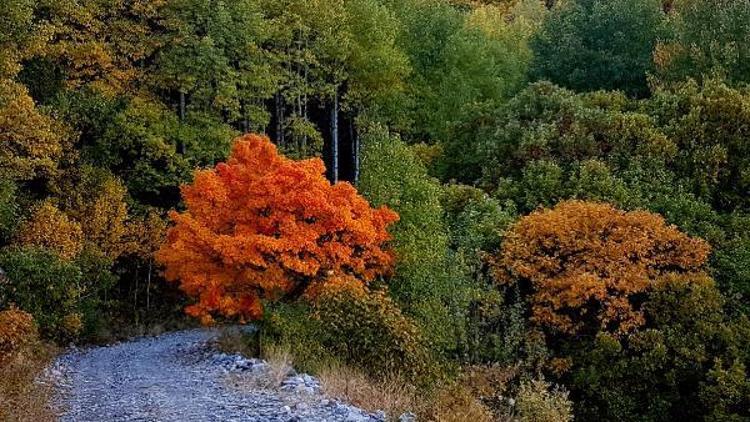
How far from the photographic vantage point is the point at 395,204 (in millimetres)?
19938

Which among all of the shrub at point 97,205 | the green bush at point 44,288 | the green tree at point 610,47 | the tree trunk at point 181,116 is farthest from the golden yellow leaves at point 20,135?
the green tree at point 610,47

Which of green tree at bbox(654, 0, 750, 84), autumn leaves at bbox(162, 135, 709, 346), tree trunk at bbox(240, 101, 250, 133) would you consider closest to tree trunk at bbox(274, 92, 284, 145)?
tree trunk at bbox(240, 101, 250, 133)

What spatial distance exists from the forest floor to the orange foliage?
25.5 feet

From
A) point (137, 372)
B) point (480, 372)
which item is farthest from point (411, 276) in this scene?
point (137, 372)

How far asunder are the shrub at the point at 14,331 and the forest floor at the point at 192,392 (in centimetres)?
92

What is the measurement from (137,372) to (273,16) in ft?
72.0

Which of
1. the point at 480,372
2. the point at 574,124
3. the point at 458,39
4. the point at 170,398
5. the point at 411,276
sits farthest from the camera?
the point at 458,39

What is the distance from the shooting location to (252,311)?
66.7 feet

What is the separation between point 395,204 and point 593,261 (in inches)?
197

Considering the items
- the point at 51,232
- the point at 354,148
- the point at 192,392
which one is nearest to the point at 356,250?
the point at 192,392

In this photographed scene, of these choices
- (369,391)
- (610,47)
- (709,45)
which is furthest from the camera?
(610,47)

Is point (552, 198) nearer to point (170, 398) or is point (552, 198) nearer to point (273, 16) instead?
point (170, 398)

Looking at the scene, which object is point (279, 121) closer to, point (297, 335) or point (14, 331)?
point (14, 331)

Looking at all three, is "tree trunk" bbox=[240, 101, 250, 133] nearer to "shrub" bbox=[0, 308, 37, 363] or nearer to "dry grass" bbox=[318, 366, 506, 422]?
"shrub" bbox=[0, 308, 37, 363]
